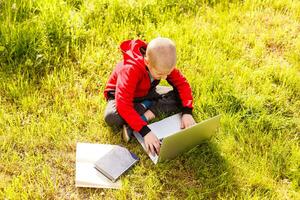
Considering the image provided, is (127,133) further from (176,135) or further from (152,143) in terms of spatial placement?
(176,135)

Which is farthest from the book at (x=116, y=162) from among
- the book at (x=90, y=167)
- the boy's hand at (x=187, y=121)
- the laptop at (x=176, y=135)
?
the boy's hand at (x=187, y=121)

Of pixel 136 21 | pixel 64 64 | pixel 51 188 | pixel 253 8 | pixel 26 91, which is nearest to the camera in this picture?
pixel 51 188

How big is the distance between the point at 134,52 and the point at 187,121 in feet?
2.41

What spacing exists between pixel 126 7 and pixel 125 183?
7.40 feet

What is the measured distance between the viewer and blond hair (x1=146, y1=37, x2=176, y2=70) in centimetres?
380

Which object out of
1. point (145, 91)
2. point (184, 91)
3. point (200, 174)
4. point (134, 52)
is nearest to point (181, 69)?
point (184, 91)

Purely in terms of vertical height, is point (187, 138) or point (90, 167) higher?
point (187, 138)

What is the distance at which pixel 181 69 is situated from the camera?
16.0 ft

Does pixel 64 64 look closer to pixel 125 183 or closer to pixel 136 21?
pixel 136 21

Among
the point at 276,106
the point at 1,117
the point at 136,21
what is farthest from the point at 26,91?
the point at 276,106

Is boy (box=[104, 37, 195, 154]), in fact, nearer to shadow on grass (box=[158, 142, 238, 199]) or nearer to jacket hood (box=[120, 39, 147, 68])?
jacket hood (box=[120, 39, 147, 68])

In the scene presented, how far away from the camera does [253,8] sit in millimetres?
5785

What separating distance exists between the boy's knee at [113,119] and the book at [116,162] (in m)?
0.21

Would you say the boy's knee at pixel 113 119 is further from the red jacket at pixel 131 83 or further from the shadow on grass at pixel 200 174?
the shadow on grass at pixel 200 174
